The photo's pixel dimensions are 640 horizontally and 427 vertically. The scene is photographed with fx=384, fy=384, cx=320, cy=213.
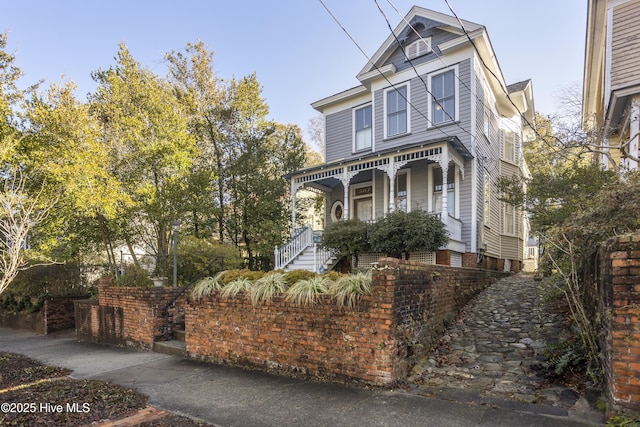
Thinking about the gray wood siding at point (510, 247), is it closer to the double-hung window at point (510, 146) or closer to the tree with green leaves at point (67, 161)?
the double-hung window at point (510, 146)

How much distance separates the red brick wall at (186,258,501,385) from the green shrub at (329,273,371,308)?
3.6 inches

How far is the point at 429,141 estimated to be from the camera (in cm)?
1087

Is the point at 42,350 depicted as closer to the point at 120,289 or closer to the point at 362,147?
the point at 120,289

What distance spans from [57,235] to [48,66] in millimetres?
4819

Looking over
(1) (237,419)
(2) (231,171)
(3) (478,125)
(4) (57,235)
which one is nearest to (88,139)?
(4) (57,235)

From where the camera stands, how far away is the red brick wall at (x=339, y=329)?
4820 millimetres

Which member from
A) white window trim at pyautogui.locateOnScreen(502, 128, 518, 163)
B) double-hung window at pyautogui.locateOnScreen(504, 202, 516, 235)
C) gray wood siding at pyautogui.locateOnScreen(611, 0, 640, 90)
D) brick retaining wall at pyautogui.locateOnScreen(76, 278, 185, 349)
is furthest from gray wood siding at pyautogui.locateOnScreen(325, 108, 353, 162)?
brick retaining wall at pyautogui.locateOnScreen(76, 278, 185, 349)

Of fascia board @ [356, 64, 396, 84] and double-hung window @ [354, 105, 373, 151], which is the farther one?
double-hung window @ [354, 105, 373, 151]

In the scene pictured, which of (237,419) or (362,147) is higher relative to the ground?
(362,147)

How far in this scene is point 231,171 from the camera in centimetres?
1648

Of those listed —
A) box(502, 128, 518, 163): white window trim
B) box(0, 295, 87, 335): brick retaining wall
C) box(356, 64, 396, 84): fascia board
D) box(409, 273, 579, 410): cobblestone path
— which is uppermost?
box(356, 64, 396, 84): fascia board

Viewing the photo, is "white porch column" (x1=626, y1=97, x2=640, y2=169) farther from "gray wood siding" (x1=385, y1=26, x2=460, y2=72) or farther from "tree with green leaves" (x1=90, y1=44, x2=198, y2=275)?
"tree with green leaves" (x1=90, y1=44, x2=198, y2=275)

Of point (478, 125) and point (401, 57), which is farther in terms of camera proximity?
point (401, 57)

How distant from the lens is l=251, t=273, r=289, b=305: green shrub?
5.80 metres
